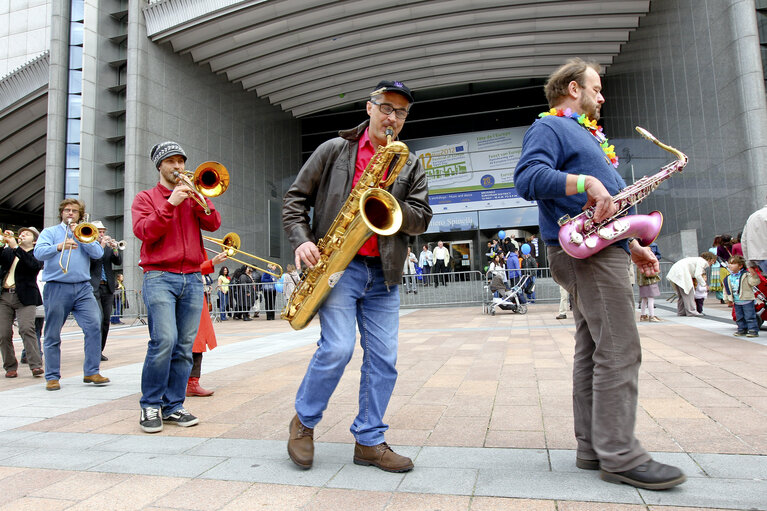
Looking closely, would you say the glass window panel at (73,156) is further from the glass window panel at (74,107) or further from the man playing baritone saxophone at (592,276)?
the man playing baritone saxophone at (592,276)

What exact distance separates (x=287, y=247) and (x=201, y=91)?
9682 millimetres

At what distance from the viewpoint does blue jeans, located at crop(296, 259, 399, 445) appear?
2.65 metres

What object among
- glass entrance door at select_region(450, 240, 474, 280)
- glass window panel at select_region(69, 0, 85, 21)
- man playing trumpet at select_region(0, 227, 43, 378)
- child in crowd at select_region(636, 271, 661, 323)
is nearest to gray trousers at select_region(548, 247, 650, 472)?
man playing trumpet at select_region(0, 227, 43, 378)

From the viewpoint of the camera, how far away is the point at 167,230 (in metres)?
3.73

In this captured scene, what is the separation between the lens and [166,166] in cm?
384

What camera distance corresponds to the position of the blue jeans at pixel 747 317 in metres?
6.78

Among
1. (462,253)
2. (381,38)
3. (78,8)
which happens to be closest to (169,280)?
(381,38)

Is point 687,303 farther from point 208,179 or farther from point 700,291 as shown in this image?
point 208,179

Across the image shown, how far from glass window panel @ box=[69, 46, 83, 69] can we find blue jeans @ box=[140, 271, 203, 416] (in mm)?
20436

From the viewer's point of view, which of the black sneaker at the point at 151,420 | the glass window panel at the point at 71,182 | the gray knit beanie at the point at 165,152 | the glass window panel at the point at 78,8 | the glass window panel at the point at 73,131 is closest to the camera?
the black sneaker at the point at 151,420

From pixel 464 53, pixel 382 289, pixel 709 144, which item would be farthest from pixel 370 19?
pixel 382 289

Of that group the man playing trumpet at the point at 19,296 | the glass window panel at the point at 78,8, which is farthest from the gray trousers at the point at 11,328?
the glass window panel at the point at 78,8

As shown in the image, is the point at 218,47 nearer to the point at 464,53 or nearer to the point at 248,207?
the point at 248,207

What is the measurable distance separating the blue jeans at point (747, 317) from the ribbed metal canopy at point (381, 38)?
14593 mm
